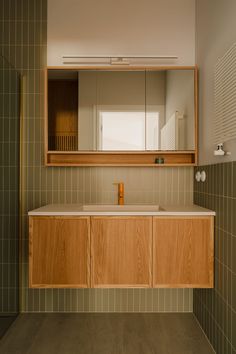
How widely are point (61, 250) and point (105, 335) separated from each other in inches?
27.6

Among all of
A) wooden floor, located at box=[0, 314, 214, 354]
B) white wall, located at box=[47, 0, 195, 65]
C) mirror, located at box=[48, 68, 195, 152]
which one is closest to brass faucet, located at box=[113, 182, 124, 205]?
mirror, located at box=[48, 68, 195, 152]

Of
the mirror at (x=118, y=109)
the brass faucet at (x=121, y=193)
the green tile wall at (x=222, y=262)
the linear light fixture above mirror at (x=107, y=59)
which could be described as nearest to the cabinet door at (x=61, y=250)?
the brass faucet at (x=121, y=193)

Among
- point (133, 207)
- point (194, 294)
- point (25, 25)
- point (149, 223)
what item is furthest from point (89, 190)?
point (25, 25)

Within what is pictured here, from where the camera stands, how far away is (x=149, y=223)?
229 cm

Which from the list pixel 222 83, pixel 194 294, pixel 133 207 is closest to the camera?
pixel 222 83

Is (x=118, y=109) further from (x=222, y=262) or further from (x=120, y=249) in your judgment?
(x=222, y=262)

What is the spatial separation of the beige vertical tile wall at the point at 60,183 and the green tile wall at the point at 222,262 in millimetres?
433

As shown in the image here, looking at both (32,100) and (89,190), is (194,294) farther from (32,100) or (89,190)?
(32,100)

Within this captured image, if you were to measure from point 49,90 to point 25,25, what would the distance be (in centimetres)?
63

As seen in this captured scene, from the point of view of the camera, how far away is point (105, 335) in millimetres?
2393

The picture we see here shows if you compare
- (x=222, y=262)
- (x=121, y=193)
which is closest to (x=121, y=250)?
(x=121, y=193)

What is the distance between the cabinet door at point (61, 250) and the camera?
2297mm

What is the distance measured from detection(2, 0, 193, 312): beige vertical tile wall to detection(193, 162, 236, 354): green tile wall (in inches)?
17.0

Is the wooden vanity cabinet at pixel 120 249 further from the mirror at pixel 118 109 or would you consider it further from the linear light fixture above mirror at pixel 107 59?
the linear light fixture above mirror at pixel 107 59
